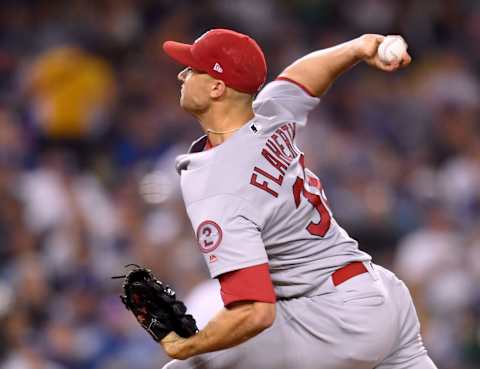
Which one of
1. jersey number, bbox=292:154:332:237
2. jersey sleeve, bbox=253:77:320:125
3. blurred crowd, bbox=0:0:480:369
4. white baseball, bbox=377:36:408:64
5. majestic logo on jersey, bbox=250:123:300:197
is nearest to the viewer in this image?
majestic logo on jersey, bbox=250:123:300:197

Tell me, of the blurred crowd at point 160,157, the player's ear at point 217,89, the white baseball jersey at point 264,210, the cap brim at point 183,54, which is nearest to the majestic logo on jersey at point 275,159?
the white baseball jersey at point 264,210

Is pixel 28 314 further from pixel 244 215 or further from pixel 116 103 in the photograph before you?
pixel 244 215

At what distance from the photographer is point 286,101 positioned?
169 inches

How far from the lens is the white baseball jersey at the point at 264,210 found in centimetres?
368

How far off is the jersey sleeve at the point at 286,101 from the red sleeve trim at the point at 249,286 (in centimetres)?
74

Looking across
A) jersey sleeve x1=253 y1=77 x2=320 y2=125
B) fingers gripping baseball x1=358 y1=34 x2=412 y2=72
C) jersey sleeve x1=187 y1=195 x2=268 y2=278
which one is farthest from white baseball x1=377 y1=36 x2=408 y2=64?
jersey sleeve x1=187 y1=195 x2=268 y2=278

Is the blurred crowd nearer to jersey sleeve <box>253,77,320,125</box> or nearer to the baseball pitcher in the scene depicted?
jersey sleeve <box>253,77,320,125</box>

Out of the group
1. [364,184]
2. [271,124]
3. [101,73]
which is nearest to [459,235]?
[364,184]

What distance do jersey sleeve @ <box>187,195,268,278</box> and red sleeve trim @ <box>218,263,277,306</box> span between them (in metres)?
0.02

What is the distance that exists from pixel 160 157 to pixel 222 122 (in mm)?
4832

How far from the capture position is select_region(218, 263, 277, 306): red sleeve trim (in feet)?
11.9

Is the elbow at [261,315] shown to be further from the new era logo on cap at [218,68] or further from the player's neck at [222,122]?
the new era logo on cap at [218,68]

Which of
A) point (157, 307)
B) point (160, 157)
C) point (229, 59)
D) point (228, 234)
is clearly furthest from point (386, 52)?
point (160, 157)

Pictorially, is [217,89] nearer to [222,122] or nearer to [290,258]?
[222,122]
